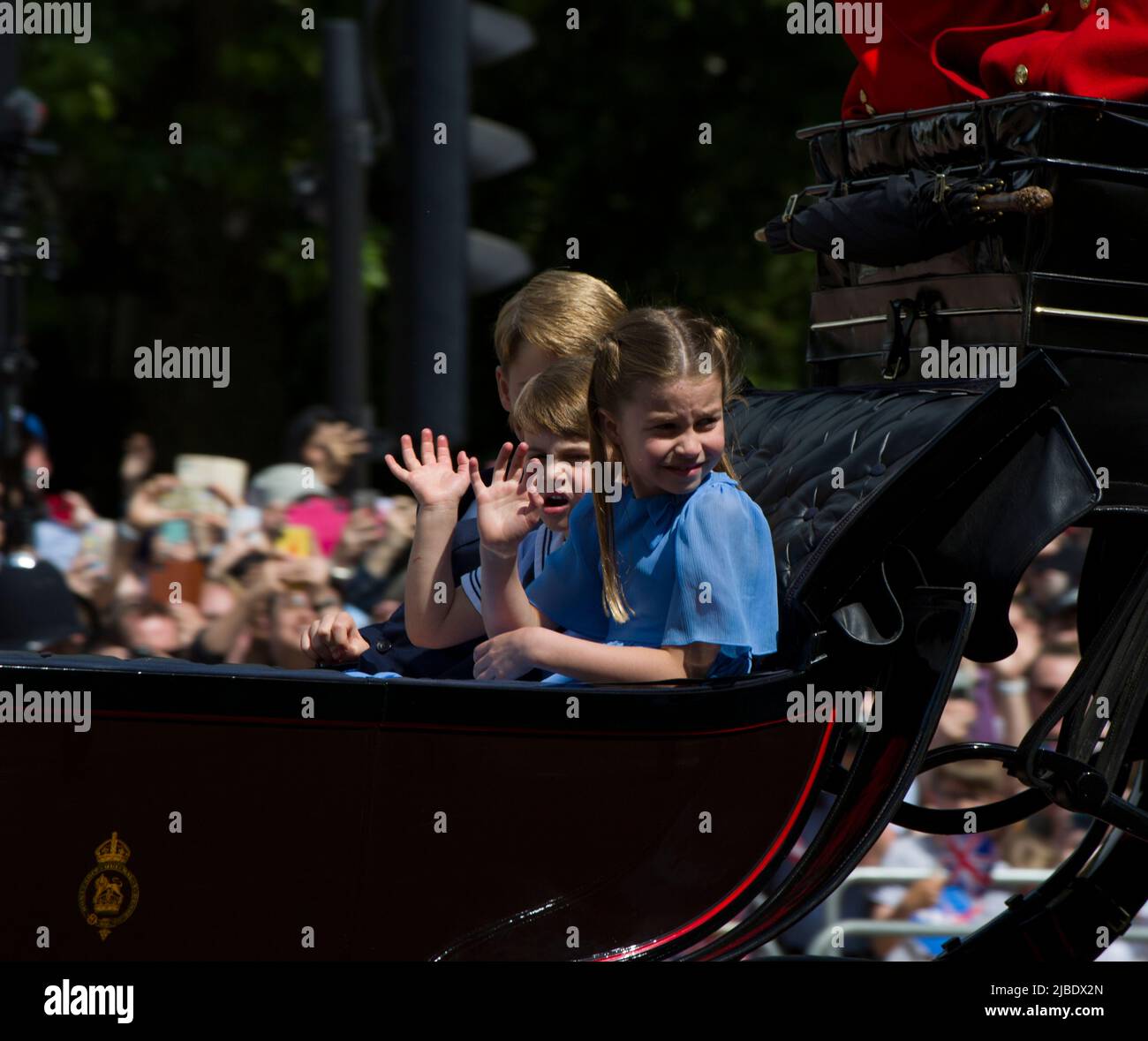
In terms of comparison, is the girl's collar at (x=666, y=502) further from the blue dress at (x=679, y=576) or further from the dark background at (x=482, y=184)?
the dark background at (x=482, y=184)

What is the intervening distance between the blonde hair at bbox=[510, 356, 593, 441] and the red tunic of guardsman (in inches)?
31.3

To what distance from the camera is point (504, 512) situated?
281cm

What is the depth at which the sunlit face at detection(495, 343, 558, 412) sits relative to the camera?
3330mm

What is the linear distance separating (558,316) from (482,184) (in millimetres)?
8192

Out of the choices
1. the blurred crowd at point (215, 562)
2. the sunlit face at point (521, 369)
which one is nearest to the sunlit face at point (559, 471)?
the sunlit face at point (521, 369)

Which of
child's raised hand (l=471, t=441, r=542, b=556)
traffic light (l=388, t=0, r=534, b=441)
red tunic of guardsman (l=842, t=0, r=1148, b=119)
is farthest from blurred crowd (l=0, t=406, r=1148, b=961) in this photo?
child's raised hand (l=471, t=441, r=542, b=556)

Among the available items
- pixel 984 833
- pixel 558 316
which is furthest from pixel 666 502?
pixel 984 833

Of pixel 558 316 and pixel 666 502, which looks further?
pixel 558 316

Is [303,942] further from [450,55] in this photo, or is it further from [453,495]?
[450,55]

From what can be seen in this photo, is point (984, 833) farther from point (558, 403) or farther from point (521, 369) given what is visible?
point (558, 403)

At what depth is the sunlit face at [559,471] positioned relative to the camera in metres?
2.94

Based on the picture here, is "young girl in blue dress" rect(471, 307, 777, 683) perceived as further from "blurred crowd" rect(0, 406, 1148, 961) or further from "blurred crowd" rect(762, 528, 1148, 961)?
"blurred crowd" rect(0, 406, 1148, 961)
